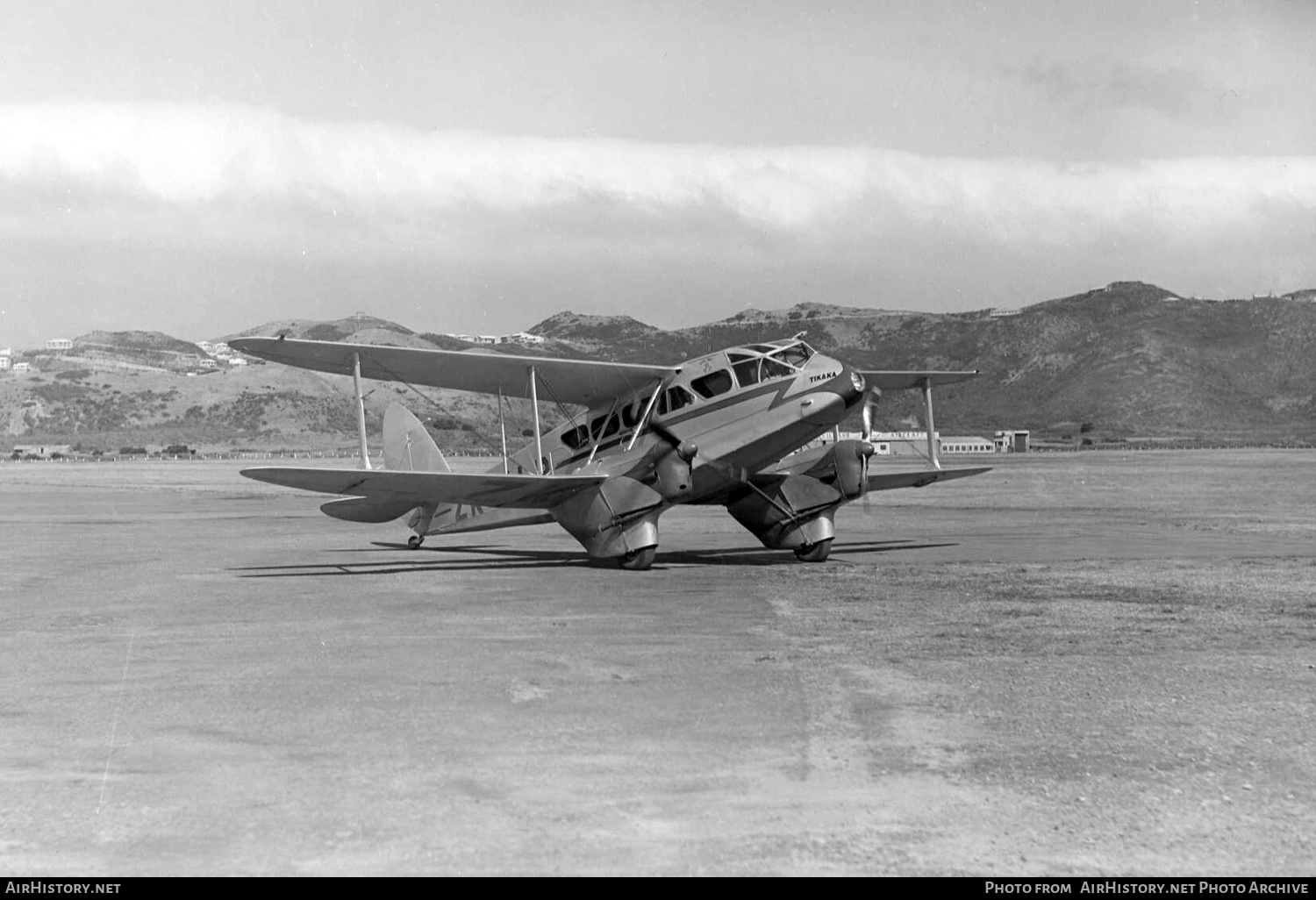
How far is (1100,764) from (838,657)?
4.69m

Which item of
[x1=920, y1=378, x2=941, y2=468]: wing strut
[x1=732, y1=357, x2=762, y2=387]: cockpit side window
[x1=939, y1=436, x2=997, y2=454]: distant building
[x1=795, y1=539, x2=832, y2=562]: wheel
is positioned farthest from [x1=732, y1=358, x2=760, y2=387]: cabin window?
[x1=939, y1=436, x2=997, y2=454]: distant building

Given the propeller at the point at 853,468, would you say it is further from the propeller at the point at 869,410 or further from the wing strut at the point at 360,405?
the wing strut at the point at 360,405

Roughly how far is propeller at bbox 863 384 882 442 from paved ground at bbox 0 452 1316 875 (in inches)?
133

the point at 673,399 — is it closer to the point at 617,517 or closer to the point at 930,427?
the point at 617,517

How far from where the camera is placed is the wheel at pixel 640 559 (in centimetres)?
2298

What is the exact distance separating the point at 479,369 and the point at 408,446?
4477 millimetres

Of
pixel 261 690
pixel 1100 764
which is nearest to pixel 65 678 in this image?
pixel 261 690

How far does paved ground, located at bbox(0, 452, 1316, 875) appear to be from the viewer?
21.2 feet

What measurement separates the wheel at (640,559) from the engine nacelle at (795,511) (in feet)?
10.4

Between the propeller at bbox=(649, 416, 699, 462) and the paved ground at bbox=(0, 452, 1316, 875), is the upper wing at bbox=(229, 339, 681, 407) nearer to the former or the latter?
the propeller at bbox=(649, 416, 699, 462)

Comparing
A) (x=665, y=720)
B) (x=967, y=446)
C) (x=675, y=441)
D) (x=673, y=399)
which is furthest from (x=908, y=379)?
(x=967, y=446)

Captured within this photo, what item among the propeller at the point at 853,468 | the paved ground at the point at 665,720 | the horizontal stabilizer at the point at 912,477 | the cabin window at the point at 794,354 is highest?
the cabin window at the point at 794,354

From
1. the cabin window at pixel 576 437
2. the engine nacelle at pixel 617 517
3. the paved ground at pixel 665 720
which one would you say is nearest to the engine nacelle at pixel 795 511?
the paved ground at pixel 665 720

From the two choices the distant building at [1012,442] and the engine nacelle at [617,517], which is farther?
the distant building at [1012,442]
